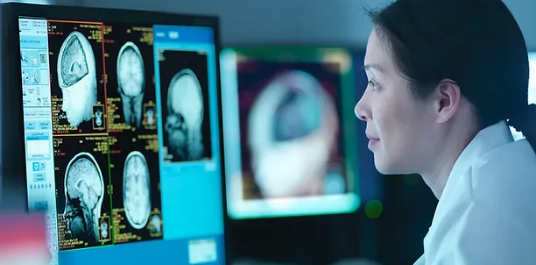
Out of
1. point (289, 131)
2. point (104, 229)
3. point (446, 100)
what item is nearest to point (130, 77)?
point (104, 229)

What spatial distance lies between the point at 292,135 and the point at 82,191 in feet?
3.18

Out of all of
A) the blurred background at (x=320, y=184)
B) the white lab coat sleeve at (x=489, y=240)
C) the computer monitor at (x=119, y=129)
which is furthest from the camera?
the blurred background at (x=320, y=184)

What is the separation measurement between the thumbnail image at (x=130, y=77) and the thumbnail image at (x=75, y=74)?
0.02m

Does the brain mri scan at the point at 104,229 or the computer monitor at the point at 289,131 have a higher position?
the computer monitor at the point at 289,131

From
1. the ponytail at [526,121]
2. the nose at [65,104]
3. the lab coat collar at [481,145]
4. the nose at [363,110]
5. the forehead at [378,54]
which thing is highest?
the forehead at [378,54]

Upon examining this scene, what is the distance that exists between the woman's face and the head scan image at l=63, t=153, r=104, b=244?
1.31ft

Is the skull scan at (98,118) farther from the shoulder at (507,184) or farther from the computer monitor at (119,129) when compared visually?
the shoulder at (507,184)

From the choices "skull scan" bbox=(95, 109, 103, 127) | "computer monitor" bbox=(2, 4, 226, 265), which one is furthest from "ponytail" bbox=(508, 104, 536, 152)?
"skull scan" bbox=(95, 109, 103, 127)

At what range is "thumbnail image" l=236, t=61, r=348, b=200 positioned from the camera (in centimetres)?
189

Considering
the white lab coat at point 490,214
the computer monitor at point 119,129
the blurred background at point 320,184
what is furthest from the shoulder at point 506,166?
the blurred background at point 320,184

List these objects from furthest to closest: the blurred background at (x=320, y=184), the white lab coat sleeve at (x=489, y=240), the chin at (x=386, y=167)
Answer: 1. the blurred background at (x=320, y=184)
2. the chin at (x=386, y=167)
3. the white lab coat sleeve at (x=489, y=240)

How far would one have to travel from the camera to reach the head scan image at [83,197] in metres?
0.99

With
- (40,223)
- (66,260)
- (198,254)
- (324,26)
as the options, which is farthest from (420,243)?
(40,223)

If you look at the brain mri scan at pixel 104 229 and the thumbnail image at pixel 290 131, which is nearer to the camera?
the brain mri scan at pixel 104 229
